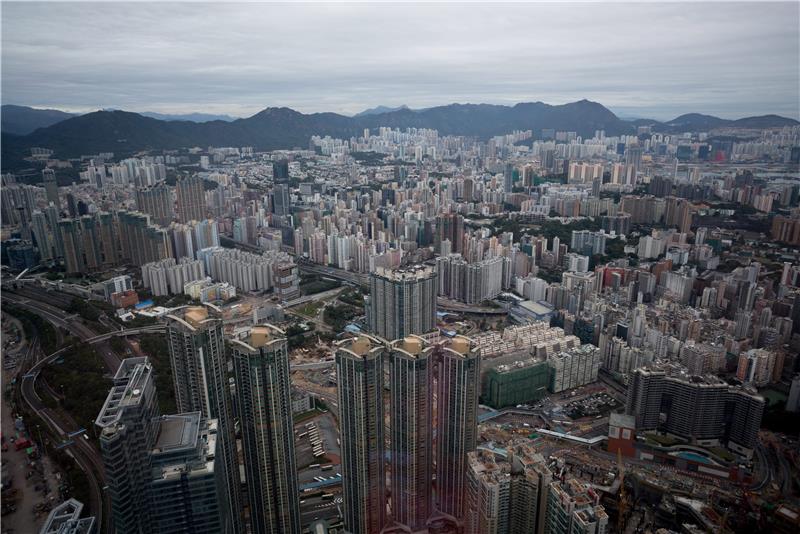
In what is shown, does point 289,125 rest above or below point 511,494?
above

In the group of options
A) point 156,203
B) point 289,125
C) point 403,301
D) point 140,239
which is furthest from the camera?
point 289,125

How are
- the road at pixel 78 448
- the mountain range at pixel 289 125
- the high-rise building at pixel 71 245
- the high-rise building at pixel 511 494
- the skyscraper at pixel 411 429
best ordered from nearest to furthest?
the high-rise building at pixel 511 494 → the skyscraper at pixel 411 429 → the road at pixel 78 448 → the high-rise building at pixel 71 245 → the mountain range at pixel 289 125

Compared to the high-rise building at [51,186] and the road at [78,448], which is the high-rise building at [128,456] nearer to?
the road at [78,448]

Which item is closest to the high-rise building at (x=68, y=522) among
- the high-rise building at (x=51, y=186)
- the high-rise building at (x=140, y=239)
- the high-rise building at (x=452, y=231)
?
the high-rise building at (x=140, y=239)

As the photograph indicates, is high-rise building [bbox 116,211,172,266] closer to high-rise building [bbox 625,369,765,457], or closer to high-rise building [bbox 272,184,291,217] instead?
high-rise building [bbox 272,184,291,217]

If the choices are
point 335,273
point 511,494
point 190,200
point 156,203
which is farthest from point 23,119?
point 511,494

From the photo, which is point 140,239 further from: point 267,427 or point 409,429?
point 409,429

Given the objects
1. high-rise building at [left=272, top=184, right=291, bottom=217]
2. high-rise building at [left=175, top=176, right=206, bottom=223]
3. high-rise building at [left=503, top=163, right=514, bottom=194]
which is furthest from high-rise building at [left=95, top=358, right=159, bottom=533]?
high-rise building at [left=503, top=163, right=514, bottom=194]
